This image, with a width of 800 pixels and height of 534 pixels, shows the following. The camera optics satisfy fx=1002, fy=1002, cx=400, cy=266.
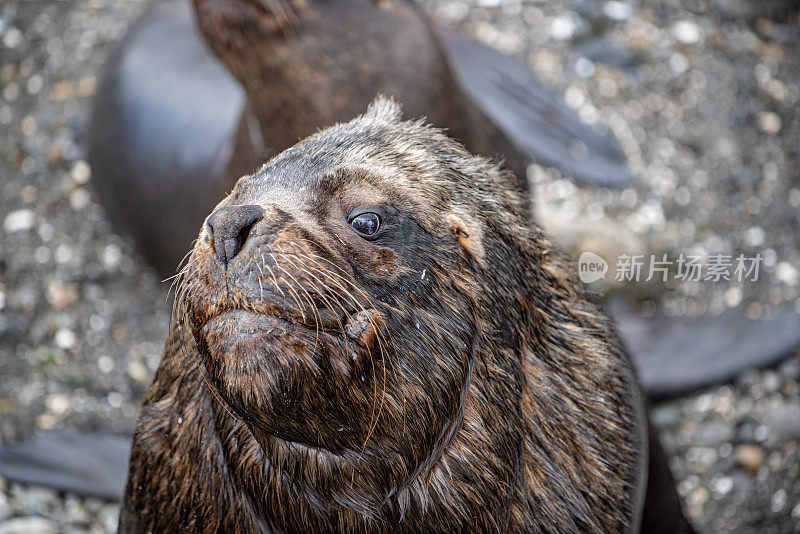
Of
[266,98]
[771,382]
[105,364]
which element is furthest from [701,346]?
[105,364]

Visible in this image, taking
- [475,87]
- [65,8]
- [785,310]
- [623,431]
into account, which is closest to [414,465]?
[623,431]

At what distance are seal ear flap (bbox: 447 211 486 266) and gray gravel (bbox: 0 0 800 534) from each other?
2.14 meters

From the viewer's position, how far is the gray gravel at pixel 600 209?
395cm

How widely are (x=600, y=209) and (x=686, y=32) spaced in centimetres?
136

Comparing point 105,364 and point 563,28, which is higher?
point 563,28

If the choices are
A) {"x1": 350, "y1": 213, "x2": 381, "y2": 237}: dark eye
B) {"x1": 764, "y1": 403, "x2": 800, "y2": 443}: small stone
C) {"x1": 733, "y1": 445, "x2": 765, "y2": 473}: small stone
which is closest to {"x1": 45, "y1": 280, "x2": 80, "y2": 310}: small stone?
{"x1": 733, "y1": 445, "x2": 765, "y2": 473}: small stone

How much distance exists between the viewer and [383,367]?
1.78 metres

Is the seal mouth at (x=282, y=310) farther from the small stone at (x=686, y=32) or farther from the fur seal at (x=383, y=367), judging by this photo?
the small stone at (x=686, y=32)

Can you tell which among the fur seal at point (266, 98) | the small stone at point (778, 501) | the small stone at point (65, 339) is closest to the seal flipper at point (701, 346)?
the small stone at point (778, 501)

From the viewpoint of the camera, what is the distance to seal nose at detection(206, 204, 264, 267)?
5.50 feet

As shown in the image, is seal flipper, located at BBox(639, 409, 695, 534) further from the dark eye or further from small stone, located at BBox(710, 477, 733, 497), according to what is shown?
the dark eye

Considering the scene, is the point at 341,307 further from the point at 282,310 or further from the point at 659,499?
the point at 659,499

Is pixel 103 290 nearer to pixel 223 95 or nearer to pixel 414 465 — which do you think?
pixel 223 95

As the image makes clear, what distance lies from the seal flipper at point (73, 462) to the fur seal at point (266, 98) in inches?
44.9
